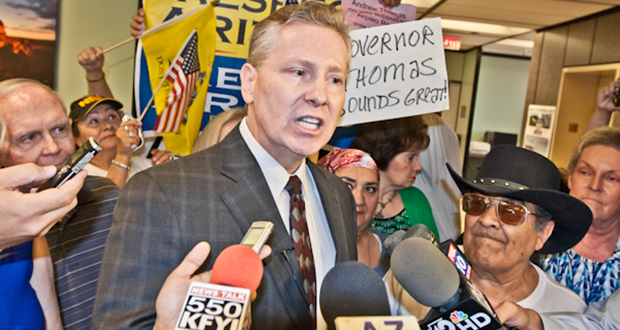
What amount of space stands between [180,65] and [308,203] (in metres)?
1.42

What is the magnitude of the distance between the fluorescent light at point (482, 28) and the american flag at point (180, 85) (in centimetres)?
657

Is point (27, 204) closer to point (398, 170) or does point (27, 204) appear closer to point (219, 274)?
point (219, 274)

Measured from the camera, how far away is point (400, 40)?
7.39 feet

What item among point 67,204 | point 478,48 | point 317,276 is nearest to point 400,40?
point 317,276

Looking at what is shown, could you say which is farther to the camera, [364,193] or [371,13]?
[371,13]

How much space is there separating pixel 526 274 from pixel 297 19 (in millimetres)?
1202

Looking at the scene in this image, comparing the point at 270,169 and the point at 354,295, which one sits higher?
the point at 270,169

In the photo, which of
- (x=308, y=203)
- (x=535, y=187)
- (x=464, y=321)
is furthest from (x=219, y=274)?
(x=535, y=187)

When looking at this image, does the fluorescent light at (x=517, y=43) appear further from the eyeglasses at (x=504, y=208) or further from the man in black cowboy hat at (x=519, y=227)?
the eyeglasses at (x=504, y=208)

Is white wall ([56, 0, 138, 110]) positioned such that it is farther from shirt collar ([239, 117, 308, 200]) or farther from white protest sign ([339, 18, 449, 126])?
shirt collar ([239, 117, 308, 200])

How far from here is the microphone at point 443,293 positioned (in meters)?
0.85

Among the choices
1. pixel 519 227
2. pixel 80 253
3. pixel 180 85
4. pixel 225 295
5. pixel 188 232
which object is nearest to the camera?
pixel 225 295

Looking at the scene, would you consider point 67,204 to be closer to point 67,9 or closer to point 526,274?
point 526,274

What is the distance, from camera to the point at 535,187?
5.10 ft
